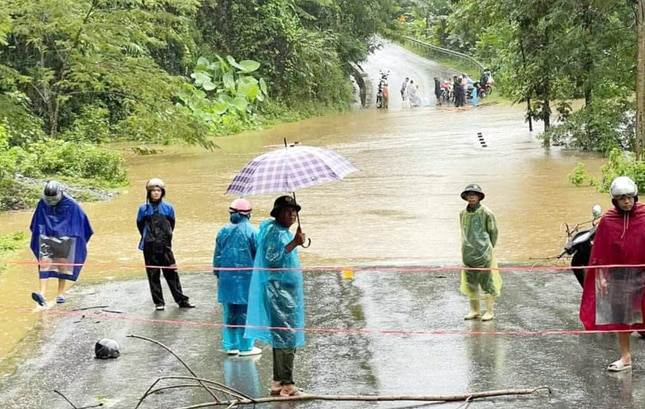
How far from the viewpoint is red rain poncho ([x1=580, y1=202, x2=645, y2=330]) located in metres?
7.34

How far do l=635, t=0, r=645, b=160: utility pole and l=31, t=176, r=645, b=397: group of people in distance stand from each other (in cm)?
960

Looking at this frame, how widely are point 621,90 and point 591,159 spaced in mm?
1997

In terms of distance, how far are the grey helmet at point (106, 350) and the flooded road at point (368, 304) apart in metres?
0.13

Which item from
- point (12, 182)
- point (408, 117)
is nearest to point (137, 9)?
point (12, 182)

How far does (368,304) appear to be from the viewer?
34.4 ft

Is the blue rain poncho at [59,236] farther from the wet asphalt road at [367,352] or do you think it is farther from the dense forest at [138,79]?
the dense forest at [138,79]

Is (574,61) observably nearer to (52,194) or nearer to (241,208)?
(52,194)

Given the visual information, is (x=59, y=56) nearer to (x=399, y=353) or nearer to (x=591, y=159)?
(x=591, y=159)

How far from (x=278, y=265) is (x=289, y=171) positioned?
0.73m

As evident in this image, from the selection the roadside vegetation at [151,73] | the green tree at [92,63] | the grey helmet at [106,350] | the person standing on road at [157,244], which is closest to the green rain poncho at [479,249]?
the person standing on road at [157,244]

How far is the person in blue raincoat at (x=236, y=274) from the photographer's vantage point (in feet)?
28.0

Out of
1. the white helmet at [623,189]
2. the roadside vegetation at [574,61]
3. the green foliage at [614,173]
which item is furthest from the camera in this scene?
the roadside vegetation at [574,61]

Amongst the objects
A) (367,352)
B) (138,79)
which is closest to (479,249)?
(367,352)

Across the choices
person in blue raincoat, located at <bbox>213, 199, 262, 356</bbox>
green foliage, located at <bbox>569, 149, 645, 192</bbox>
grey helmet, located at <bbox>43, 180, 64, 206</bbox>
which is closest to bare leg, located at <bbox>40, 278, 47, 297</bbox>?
grey helmet, located at <bbox>43, 180, 64, 206</bbox>
